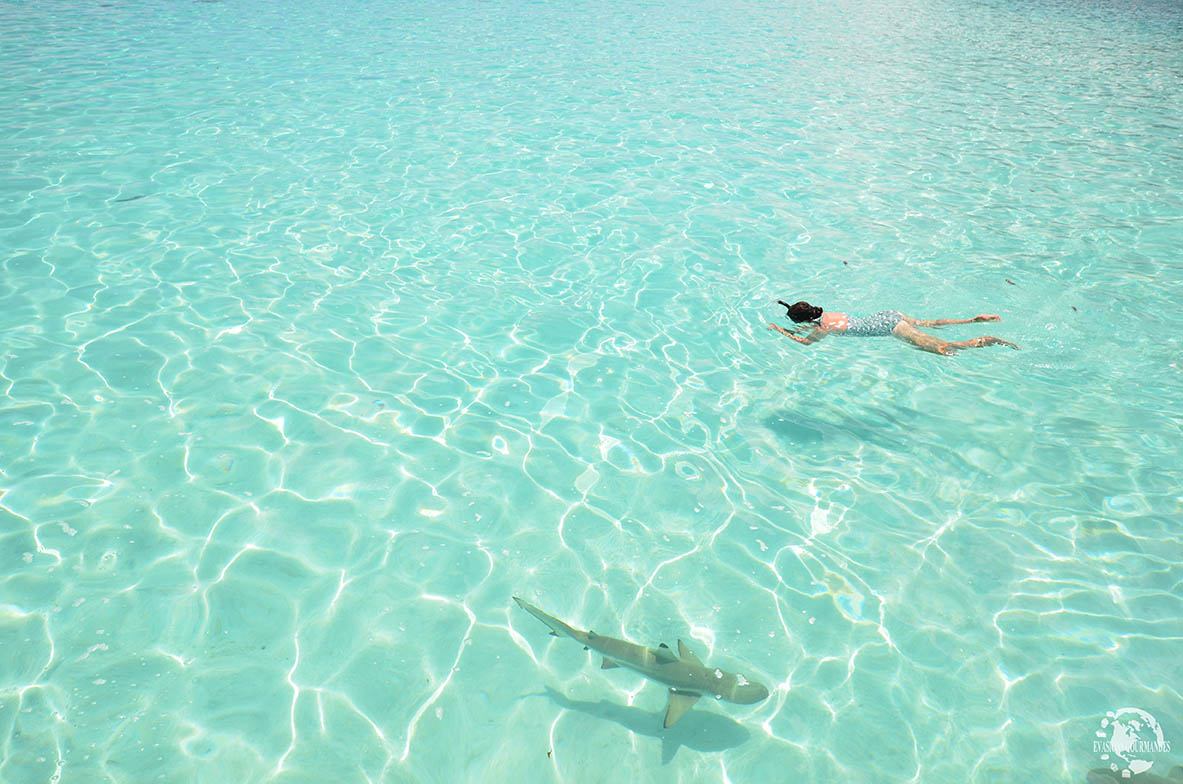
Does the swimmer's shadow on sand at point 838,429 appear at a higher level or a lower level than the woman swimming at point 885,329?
lower

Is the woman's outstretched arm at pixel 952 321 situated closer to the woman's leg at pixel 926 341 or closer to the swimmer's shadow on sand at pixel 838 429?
the woman's leg at pixel 926 341

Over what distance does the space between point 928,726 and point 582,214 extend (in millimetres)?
8226

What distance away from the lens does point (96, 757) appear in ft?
12.0

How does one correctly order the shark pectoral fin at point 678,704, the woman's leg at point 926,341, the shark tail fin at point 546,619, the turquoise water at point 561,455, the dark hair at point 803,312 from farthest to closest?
the woman's leg at point 926,341, the dark hair at point 803,312, the shark tail fin at point 546,619, the turquoise water at point 561,455, the shark pectoral fin at point 678,704

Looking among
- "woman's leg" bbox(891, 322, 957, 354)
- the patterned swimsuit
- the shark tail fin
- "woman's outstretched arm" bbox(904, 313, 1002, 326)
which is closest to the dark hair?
the patterned swimsuit

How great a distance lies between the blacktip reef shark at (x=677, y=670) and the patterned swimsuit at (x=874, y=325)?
412 cm

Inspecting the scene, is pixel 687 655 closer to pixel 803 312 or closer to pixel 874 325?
pixel 803 312

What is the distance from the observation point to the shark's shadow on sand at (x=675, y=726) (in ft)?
13.1

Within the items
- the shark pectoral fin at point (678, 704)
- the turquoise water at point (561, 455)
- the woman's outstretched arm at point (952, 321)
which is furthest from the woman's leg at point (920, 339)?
the shark pectoral fin at point (678, 704)

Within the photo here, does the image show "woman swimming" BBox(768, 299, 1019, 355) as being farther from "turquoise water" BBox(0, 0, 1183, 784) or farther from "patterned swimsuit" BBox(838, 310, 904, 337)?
"turquoise water" BBox(0, 0, 1183, 784)

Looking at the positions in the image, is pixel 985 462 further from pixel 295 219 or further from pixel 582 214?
pixel 295 219

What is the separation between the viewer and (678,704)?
152 inches

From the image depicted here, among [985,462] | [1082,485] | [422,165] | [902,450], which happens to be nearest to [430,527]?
[902,450]

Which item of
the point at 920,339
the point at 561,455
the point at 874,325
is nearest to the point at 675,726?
the point at 561,455
